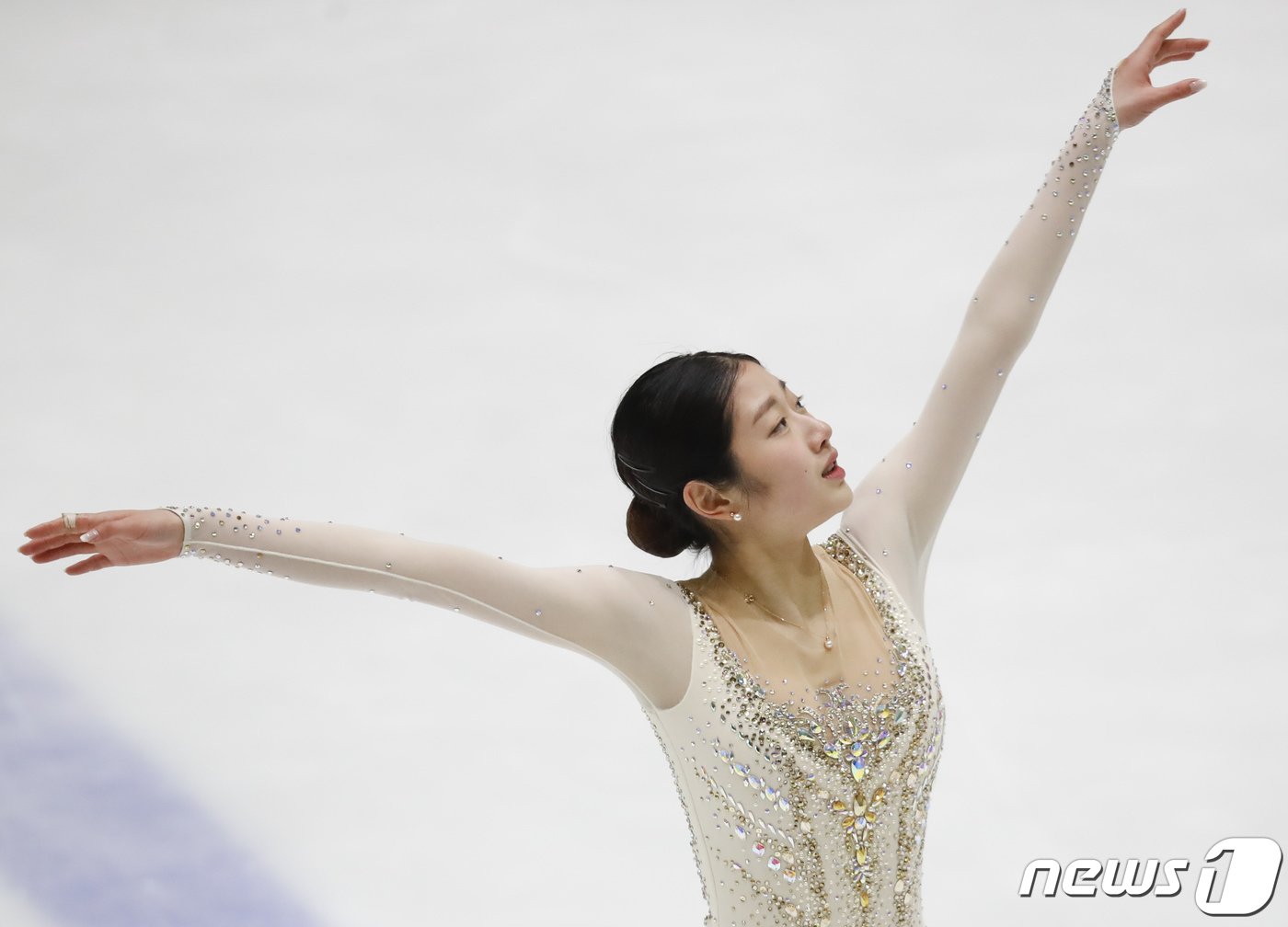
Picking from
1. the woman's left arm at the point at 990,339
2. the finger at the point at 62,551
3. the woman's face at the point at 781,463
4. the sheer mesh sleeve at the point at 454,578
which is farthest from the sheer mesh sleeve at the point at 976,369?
the finger at the point at 62,551

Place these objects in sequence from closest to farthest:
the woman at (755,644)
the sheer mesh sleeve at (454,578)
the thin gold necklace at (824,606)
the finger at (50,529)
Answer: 1. the finger at (50,529)
2. the sheer mesh sleeve at (454,578)
3. the woman at (755,644)
4. the thin gold necklace at (824,606)

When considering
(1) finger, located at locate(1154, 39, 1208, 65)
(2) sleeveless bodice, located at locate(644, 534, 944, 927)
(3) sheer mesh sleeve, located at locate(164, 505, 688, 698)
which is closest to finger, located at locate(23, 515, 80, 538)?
(3) sheer mesh sleeve, located at locate(164, 505, 688, 698)

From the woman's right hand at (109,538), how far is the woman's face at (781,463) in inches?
36.6

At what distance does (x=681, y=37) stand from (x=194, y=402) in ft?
8.20

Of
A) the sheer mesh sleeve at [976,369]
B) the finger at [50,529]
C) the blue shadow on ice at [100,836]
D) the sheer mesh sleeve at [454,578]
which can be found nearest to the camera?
the finger at [50,529]

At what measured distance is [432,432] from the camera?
5473 millimetres

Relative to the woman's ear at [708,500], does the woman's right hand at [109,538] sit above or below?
below

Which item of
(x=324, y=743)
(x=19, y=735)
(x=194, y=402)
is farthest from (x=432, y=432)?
(x=19, y=735)

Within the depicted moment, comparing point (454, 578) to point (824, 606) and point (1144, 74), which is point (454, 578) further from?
point (1144, 74)

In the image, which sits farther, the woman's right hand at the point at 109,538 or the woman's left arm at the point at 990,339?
the woman's left arm at the point at 990,339

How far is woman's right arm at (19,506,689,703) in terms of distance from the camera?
8.05 ft

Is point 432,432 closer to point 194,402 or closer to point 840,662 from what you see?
point 194,402

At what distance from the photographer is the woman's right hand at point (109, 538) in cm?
243

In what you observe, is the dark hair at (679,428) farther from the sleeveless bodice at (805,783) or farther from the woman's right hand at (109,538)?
the woman's right hand at (109,538)
